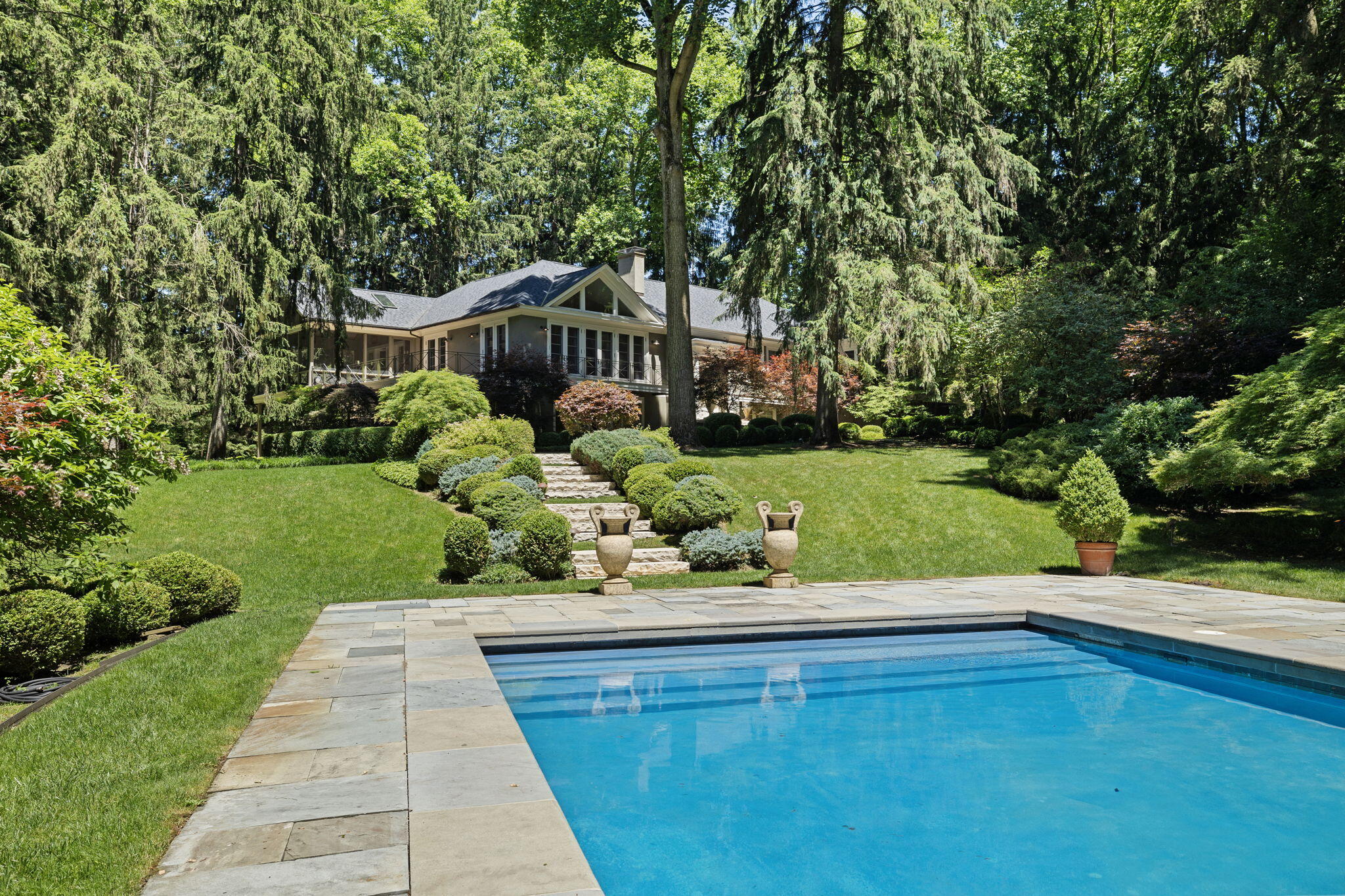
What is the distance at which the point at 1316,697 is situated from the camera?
21.2ft

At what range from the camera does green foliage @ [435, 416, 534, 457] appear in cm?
1959

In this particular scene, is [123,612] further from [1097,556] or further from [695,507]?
[1097,556]

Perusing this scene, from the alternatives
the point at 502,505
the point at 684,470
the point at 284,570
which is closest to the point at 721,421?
the point at 684,470

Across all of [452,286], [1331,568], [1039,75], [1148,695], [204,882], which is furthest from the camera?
[452,286]

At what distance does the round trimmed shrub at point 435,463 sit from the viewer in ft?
59.8

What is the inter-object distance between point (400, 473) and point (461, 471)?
2.27 metres

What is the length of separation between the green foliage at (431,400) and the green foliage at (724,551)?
30.4 feet

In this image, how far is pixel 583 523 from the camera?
16.5 m

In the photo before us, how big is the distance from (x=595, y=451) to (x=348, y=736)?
1527cm

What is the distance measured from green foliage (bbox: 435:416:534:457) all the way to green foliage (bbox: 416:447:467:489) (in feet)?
2.13

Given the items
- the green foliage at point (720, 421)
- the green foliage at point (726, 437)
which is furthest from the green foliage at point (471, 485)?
the green foliage at point (720, 421)

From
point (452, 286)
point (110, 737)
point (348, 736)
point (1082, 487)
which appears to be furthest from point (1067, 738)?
point (452, 286)

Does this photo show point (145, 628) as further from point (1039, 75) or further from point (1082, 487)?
point (1039, 75)

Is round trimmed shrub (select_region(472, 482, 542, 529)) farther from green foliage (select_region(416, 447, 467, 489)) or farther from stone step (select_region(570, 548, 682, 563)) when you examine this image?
green foliage (select_region(416, 447, 467, 489))
